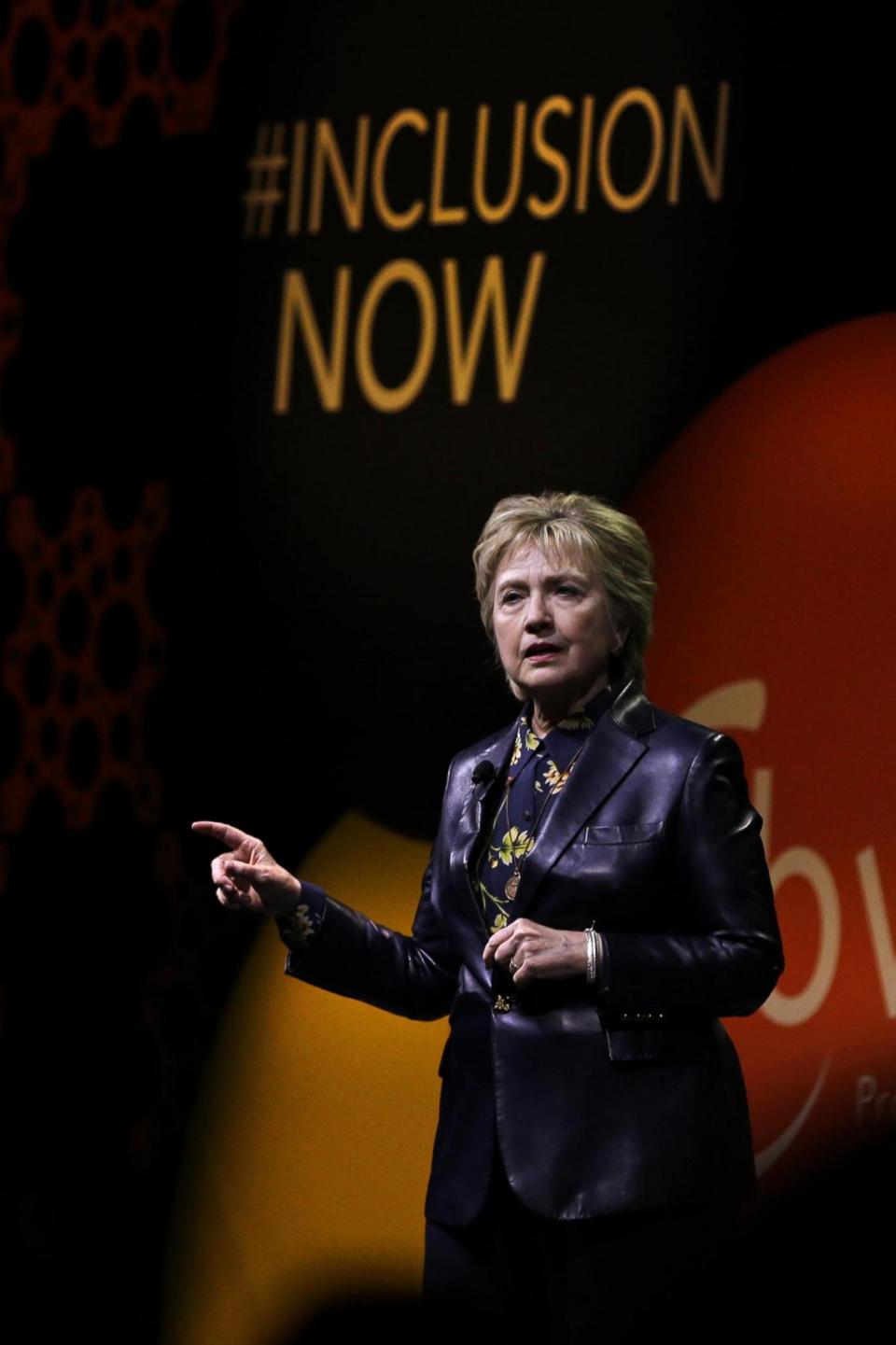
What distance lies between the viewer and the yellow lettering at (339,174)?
141 inches

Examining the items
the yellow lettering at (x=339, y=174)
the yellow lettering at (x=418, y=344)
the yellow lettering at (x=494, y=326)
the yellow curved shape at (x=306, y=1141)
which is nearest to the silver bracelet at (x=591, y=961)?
the yellow curved shape at (x=306, y=1141)

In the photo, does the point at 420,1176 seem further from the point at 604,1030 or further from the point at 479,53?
the point at 479,53

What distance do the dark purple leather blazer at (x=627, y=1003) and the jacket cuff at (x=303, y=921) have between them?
186mm

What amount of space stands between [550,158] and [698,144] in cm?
31

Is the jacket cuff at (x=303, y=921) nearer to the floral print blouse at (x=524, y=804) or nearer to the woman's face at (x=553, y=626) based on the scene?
the floral print blouse at (x=524, y=804)

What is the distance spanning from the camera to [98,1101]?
3.63m

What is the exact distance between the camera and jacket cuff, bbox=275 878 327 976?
2.31 metres

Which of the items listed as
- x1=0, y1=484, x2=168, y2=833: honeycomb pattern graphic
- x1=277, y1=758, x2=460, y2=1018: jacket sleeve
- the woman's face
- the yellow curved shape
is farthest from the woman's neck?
x1=0, y1=484, x2=168, y2=833: honeycomb pattern graphic

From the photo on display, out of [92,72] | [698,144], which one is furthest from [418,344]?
[92,72]

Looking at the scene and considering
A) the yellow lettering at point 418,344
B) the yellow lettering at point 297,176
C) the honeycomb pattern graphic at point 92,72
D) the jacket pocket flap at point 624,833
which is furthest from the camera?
the honeycomb pattern graphic at point 92,72

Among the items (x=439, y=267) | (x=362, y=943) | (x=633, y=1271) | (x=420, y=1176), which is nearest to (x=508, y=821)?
(x=362, y=943)

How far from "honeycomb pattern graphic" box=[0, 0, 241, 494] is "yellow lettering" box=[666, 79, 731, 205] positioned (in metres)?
1.04

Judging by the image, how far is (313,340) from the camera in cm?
358

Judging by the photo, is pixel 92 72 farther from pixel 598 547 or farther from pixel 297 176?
pixel 598 547
